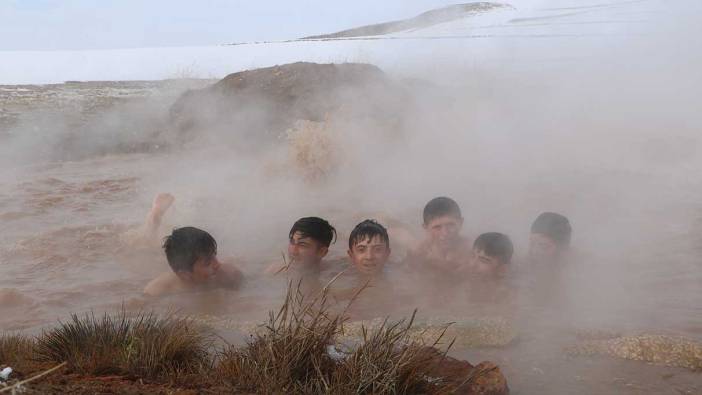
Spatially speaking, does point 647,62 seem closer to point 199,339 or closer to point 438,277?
point 438,277

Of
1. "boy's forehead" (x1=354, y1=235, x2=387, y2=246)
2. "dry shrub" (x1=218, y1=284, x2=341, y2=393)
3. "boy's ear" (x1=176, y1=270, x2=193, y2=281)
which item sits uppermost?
"boy's forehead" (x1=354, y1=235, x2=387, y2=246)

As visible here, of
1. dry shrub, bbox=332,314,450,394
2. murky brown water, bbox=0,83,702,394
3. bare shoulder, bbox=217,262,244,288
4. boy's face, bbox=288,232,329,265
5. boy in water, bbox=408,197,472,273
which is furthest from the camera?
boy in water, bbox=408,197,472,273

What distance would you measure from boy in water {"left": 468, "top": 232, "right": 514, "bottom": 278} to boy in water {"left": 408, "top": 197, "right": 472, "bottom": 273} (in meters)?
0.16

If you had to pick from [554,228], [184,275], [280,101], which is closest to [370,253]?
[184,275]

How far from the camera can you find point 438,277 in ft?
15.4

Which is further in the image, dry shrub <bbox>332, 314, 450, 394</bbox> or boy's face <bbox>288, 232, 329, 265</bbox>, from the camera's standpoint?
boy's face <bbox>288, 232, 329, 265</bbox>

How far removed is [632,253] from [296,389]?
11.8 feet

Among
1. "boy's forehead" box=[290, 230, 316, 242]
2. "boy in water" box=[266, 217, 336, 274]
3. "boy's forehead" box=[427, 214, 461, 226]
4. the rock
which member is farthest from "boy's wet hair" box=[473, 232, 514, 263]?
the rock

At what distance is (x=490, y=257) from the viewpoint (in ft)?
15.0

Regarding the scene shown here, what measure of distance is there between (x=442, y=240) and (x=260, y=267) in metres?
1.34

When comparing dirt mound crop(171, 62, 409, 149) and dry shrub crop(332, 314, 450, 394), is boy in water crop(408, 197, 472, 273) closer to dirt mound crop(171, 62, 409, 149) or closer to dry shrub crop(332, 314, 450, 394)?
dry shrub crop(332, 314, 450, 394)

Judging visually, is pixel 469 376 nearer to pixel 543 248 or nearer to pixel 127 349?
pixel 127 349

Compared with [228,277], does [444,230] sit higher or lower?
higher

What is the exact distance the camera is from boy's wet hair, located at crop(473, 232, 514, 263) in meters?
4.58
